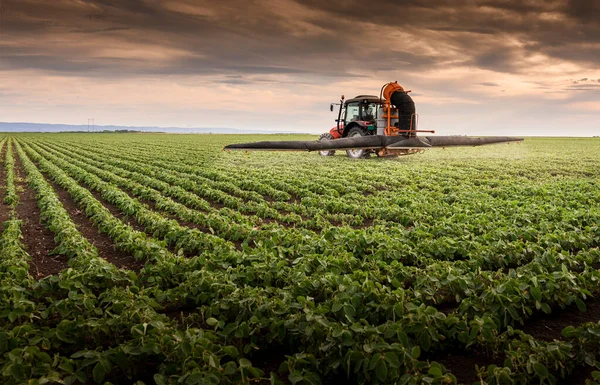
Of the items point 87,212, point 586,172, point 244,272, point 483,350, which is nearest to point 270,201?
point 87,212

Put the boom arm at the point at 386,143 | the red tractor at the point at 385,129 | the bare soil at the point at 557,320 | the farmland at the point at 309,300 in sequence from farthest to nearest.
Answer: the red tractor at the point at 385,129, the boom arm at the point at 386,143, the bare soil at the point at 557,320, the farmland at the point at 309,300

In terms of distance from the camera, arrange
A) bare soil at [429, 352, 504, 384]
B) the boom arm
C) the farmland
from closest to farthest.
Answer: the farmland
bare soil at [429, 352, 504, 384]
the boom arm

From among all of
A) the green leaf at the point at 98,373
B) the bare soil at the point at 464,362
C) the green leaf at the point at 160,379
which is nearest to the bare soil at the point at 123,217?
the green leaf at the point at 98,373

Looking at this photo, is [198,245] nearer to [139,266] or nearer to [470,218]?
[139,266]

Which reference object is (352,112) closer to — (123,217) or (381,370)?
(123,217)

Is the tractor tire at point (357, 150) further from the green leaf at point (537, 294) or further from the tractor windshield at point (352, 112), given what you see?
the green leaf at point (537, 294)

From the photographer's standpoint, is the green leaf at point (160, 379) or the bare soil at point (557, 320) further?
the bare soil at point (557, 320)

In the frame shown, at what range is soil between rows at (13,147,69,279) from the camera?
21.5 ft

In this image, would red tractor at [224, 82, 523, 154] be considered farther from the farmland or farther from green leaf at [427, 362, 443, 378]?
green leaf at [427, 362, 443, 378]

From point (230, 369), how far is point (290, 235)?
13.2ft

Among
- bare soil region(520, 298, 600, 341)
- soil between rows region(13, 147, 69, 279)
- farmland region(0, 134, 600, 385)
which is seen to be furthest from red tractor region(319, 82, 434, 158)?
bare soil region(520, 298, 600, 341)

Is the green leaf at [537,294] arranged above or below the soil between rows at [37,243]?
above

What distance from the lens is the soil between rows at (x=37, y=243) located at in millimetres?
6566

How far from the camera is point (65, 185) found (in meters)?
14.4
